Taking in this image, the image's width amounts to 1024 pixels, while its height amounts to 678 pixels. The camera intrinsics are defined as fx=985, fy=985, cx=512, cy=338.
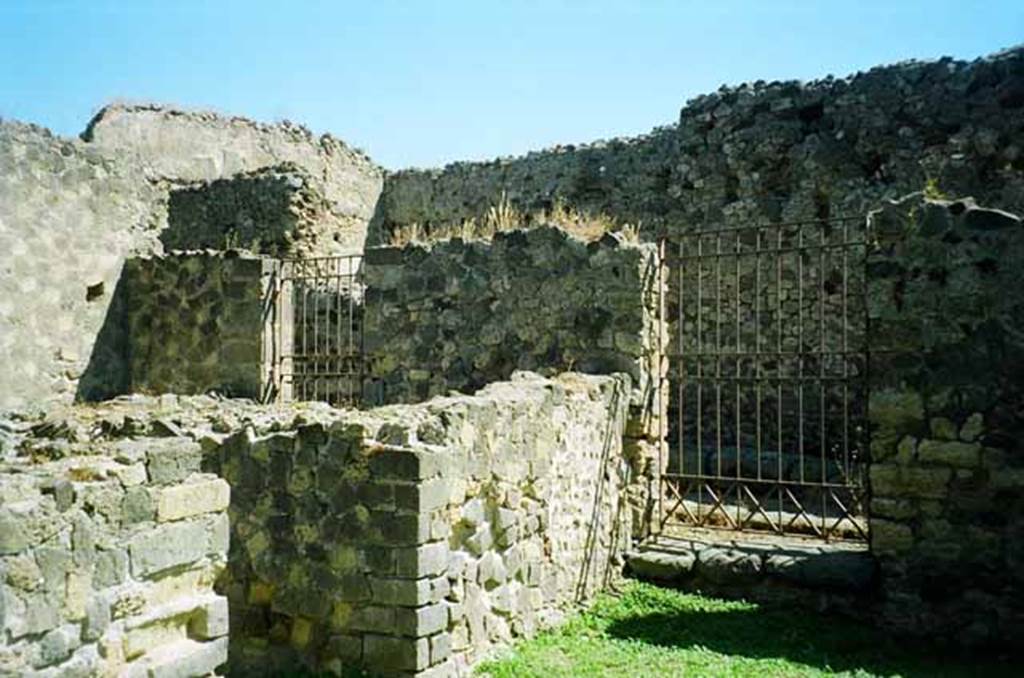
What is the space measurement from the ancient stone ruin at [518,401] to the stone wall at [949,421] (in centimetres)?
2

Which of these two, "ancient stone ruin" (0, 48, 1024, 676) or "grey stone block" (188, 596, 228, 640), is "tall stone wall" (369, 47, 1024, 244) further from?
"grey stone block" (188, 596, 228, 640)

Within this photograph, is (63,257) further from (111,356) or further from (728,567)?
(728,567)

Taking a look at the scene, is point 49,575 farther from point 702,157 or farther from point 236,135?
point 236,135

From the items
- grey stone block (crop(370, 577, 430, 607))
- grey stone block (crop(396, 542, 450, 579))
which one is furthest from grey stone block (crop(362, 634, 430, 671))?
grey stone block (crop(396, 542, 450, 579))

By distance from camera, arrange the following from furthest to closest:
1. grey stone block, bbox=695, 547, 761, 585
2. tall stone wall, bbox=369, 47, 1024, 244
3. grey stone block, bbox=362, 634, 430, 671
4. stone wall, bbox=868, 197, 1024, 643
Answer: tall stone wall, bbox=369, 47, 1024, 244
grey stone block, bbox=695, 547, 761, 585
stone wall, bbox=868, 197, 1024, 643
grey stone block, bbox=362, 634, 430, 671

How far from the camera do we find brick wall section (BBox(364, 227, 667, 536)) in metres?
8.77

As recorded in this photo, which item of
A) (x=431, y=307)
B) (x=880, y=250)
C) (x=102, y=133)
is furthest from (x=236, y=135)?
(x=880, y=250)

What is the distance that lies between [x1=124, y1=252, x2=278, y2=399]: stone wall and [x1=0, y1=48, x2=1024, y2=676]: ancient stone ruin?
0.04m

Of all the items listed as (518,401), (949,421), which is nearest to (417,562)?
(518,401)

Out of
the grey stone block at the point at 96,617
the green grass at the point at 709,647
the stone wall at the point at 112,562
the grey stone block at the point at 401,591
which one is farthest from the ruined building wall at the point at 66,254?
the grey stone block at the point at 96,617

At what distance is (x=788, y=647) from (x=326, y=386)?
6249 mm

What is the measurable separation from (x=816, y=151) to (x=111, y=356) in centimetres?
943

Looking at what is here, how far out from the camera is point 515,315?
9.40 m

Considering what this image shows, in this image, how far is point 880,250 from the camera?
7840mm
